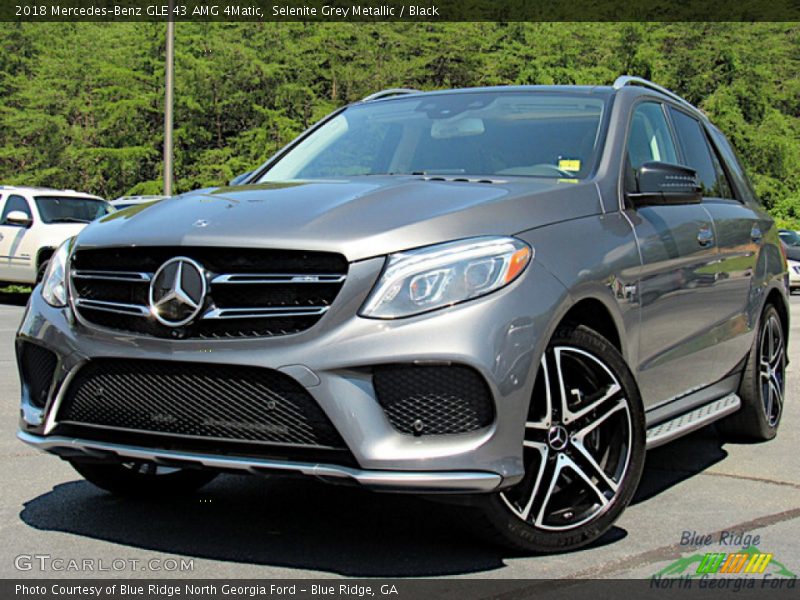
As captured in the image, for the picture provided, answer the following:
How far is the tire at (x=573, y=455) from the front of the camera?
3.87 meters

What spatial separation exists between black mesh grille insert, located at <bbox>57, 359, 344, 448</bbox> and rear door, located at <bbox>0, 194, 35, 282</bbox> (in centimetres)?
1484

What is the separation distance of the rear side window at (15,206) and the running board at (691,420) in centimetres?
1465

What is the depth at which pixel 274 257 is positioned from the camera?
147 inches

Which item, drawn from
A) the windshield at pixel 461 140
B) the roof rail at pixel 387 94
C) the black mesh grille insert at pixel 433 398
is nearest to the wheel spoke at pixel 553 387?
the black mesh grille insert at pixel 433 398

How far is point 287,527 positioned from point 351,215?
127 centimetres

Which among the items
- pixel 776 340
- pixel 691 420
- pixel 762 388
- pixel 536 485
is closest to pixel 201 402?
pixel 536 485

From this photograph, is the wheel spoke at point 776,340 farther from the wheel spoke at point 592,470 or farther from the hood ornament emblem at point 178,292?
the hood ornament emblem at point 178,292

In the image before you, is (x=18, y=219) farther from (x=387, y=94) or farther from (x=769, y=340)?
(x=769, y=340)

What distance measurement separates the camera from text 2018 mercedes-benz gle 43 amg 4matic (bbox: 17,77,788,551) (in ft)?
11.8

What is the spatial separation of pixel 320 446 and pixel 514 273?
831 millimetres

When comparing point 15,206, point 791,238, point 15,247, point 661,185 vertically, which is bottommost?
point 791,238

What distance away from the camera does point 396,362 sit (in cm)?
357

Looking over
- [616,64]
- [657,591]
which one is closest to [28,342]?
[657,591]

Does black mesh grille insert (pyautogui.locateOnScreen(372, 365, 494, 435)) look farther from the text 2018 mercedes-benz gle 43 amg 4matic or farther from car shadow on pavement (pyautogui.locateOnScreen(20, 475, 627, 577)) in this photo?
car shadow on pavement (pyautogui.locateOnScreen(20, 475, 627, 577))
